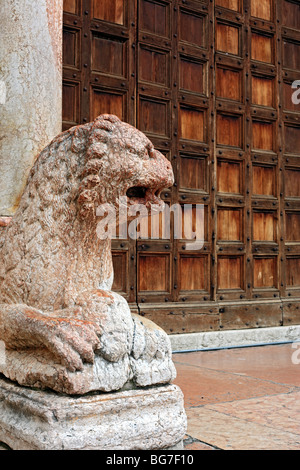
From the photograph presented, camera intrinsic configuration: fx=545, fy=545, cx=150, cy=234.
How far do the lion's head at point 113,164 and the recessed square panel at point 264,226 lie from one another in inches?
126

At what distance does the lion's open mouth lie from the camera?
2043 mm

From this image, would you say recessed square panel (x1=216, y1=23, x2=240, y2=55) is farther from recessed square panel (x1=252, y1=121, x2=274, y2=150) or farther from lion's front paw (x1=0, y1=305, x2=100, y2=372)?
lion's front paw (x1=0, y1=305, x2=100, y2=372)

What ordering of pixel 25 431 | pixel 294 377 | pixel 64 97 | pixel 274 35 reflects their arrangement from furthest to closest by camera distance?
pixel 274 35, pixel 64 97, pixel 294 377, pixel 25 431

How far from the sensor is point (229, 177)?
194 inches

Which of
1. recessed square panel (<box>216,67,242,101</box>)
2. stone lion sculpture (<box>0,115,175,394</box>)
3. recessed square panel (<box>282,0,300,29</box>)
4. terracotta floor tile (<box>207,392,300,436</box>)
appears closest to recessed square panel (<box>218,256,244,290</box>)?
recessed square panel (<box>216,67,242,101</box>)

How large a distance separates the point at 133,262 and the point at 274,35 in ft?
8.86

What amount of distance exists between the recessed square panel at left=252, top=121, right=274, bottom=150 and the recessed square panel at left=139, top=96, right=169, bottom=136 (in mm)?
1025

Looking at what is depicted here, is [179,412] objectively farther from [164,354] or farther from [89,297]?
[89,297]

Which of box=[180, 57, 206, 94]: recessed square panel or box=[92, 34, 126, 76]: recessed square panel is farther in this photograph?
box=[180, 57, 206, 94]: recessed square panel

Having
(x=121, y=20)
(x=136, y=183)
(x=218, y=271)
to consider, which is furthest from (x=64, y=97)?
(x=136, y=183)

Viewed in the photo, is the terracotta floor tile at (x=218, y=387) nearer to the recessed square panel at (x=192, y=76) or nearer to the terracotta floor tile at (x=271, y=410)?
the terracotta floor tile at (x=271, y=410)

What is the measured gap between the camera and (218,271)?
482 centimetres

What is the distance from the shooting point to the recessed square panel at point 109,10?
4.25m

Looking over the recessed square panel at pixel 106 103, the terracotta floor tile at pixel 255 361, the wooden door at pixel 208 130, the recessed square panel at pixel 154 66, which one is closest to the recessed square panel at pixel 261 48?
the wooden door at pixel 208 130
